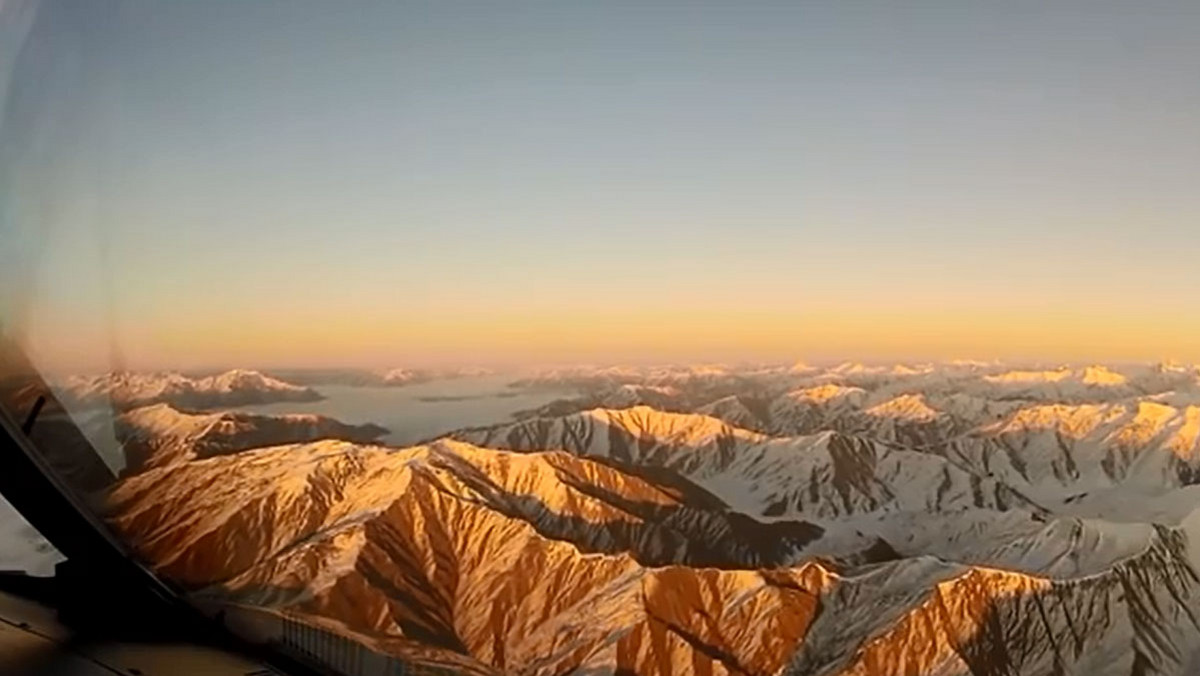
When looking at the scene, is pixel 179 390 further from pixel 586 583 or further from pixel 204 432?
pixel 586 583

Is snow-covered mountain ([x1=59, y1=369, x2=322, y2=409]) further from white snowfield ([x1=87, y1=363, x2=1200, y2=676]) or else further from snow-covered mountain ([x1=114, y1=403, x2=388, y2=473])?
white snowfield ([x1=87, y1=363, x2=1200, y2=676])

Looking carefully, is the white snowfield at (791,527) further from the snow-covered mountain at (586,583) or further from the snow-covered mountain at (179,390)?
the snow-covered mountain at (179,390)

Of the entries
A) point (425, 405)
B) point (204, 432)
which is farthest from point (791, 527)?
point (204, 432)

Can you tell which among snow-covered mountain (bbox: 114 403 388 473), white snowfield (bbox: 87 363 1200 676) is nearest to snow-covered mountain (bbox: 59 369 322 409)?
snow-covered mountain (bbox: 114 403 388 473)

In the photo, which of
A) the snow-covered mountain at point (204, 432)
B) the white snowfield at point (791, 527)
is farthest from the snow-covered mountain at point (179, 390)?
the white snowfield at point (791, 527)

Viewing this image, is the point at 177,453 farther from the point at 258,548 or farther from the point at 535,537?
the point at 535,537

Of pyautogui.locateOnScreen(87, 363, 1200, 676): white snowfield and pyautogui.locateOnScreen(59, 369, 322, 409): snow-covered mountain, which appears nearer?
pyautogui.locateOnScreen(87, 363, 1200, 676): white snowfield
